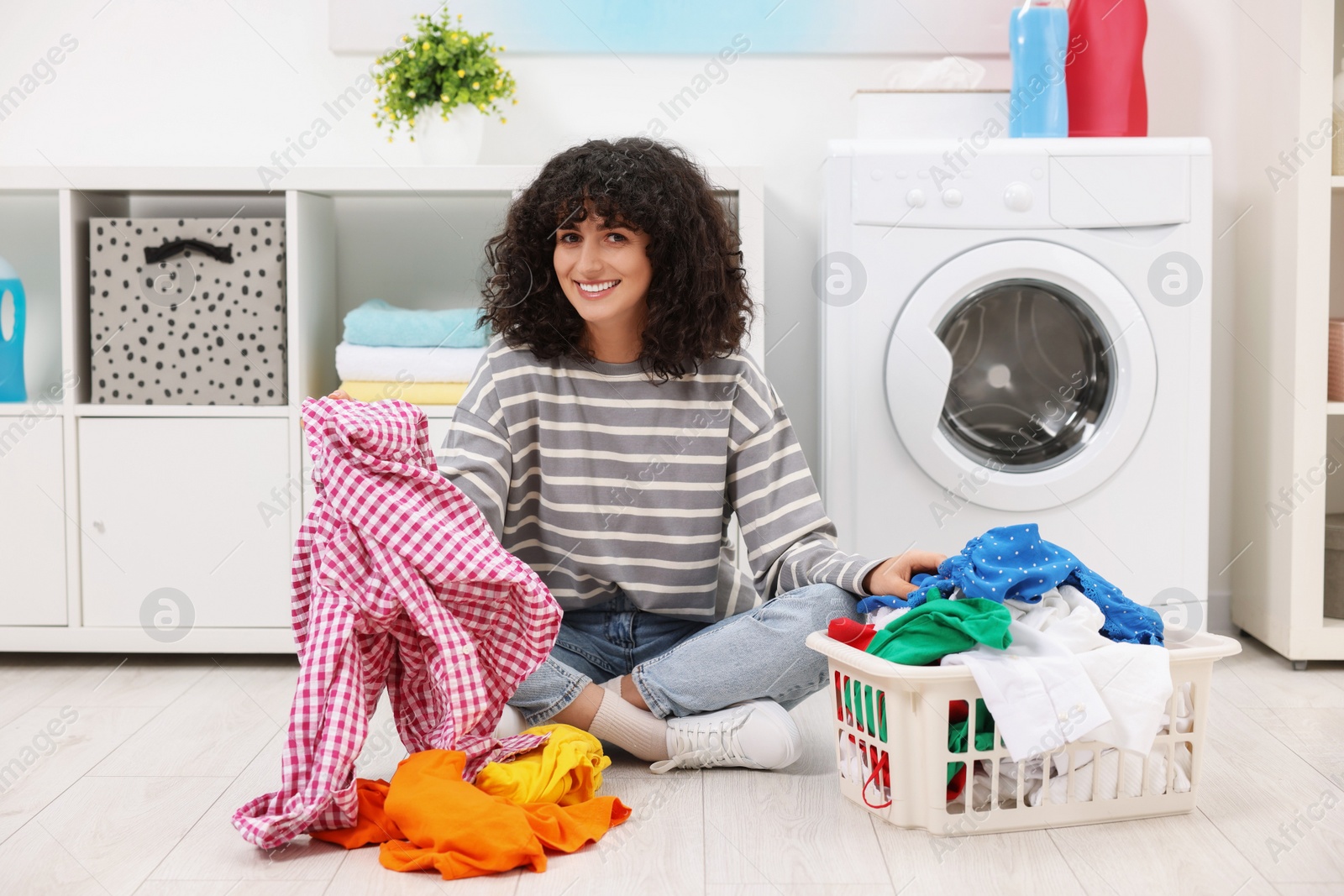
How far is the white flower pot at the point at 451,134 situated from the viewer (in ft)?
6.66

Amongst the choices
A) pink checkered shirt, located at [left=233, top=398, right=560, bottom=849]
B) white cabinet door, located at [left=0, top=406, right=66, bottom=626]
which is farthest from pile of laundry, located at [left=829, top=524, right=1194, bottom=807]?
white cabinet door, located at [left=0, top=406, right=66, bottom=626]

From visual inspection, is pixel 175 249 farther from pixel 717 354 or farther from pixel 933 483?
pixel 933 483

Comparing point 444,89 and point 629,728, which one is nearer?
point 629,728

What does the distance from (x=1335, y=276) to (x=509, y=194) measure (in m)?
1.57

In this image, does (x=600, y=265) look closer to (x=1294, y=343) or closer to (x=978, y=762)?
(x=978, y=762)

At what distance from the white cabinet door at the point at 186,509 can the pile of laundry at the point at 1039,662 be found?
1051mm

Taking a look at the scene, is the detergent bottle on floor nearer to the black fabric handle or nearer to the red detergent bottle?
the red detergent bottle

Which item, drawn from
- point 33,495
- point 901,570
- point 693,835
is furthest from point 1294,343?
point 33,495

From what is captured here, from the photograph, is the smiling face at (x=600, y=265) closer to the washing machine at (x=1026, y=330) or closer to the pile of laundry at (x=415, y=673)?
the pile of laundry at (x=415, y=673)

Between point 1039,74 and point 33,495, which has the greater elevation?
point 1039,74

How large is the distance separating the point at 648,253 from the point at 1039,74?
0.87 metres

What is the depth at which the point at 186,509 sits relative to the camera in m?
1.91

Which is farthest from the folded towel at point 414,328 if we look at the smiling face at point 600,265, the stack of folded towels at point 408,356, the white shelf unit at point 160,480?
the smiling face at point 600,265

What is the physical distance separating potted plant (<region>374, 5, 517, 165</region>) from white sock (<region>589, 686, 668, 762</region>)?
107cm
